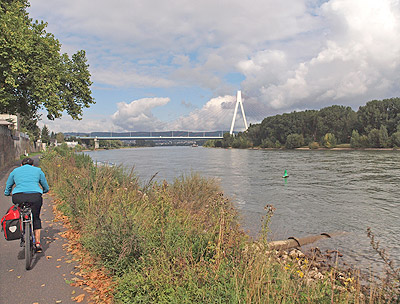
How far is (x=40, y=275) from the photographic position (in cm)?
507

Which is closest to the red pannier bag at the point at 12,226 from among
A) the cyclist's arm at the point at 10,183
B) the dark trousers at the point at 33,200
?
the dark trousers at the point at 33,200

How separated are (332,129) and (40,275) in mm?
104948

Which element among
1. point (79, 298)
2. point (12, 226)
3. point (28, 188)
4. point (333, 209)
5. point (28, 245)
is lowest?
point (333, 209)

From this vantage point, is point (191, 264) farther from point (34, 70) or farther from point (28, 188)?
point (34, 70)

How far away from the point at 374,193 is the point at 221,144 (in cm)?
12931

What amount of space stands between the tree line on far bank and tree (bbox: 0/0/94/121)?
70.6 metres

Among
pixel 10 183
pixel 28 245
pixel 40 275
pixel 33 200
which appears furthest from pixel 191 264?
pixel 10 183

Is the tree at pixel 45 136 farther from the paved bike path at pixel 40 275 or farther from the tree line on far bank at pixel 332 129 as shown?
the paved bike path at pixel 40 275

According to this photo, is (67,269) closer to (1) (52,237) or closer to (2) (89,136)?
(1) (52,237)

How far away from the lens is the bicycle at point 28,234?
534 cm

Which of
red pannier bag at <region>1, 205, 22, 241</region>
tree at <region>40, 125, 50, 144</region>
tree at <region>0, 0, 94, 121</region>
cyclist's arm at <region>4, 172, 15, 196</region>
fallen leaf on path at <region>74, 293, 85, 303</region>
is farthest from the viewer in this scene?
tree at <region>40, 125, 50, 144</region>

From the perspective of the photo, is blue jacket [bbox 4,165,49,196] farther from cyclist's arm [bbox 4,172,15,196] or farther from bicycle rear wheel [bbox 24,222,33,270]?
bicycle rear wheel [bbox 24,222,33,270]

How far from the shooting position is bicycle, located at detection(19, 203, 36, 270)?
5336 mm

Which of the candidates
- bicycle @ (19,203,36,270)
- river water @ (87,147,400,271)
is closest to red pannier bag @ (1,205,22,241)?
bicycle @ (19,203,36,270)
